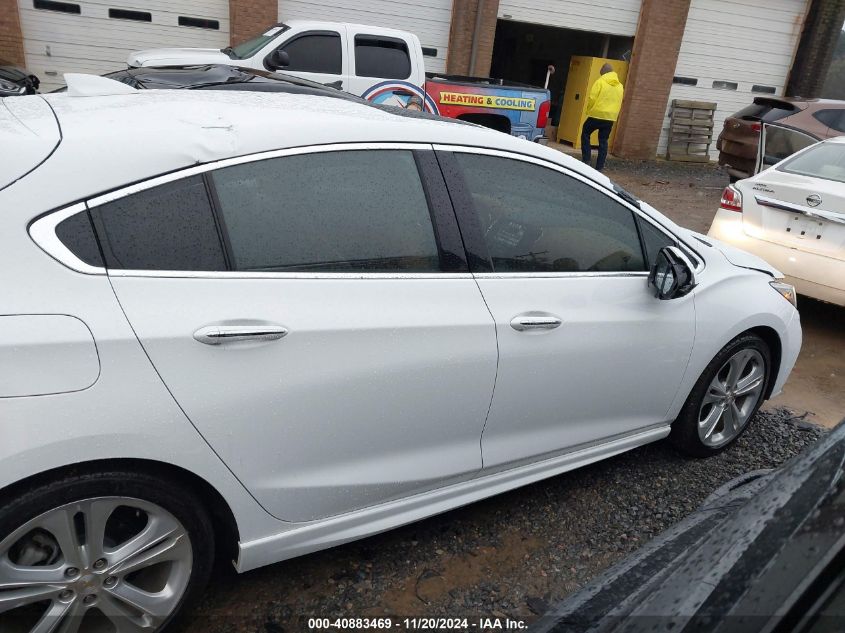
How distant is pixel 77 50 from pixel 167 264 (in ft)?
37.3

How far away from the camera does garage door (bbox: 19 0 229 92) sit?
433 inches

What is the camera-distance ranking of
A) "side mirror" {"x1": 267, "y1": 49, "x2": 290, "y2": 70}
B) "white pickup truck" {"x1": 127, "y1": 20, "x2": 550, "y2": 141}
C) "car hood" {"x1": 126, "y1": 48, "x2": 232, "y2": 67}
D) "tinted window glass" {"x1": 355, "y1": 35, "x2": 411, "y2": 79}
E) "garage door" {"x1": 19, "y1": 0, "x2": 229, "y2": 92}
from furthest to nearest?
"garage door" {"x1": 19, "y1": 0, "x2": 229, "y2": 92}
"tinted window glass" {"x1": 355, "y1": 35, "x2": 411, "y2": 79}
"white pickup truck" {"x1": 127, "y1": 20, "x2": 550, "y2": 141}
"side mirror" {"x1": 267, "y1": 49, "x2": 290, "y2": 70}
"car hood" {"x1": 126, "y1": 48, "x2": 232, "y2": 67}

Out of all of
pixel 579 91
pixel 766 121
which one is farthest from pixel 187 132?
pixel 579 91

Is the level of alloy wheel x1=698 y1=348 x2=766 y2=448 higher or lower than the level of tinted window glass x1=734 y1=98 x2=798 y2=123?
lower

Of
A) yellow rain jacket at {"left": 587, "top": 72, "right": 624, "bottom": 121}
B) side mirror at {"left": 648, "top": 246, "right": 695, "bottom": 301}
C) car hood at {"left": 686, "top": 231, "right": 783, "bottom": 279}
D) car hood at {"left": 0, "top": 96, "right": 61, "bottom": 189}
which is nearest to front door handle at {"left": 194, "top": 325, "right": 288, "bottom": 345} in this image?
car hood at {"left": 0, "top": 96, "right": 61, "bottom": 189}

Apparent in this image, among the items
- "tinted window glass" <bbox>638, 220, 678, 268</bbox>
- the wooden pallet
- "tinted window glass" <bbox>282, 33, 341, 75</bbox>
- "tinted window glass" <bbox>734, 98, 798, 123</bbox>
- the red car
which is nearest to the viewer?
"tinted window glass" <bbox>638, 220, 678, 268</bbox>

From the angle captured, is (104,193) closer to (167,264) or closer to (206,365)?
(167,264)

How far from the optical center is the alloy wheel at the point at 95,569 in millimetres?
1861

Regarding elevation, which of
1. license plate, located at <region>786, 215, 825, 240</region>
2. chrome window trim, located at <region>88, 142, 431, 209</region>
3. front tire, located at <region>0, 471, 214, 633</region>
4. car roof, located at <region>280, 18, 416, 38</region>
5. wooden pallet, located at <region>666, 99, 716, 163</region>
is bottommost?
wooden pallet, located at <region>666, 99, 716, 163</region>

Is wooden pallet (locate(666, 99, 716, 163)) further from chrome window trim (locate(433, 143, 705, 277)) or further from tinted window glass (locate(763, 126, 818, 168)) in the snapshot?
chrome window trim (locate(433, 143, 705, 277))

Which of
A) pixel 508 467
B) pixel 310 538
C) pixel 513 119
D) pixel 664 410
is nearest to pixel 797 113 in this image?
pixel 513 119

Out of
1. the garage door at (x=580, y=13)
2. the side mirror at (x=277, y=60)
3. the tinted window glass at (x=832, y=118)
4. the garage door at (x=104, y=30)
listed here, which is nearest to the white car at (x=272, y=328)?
the side mirror at (x=277, y=60)

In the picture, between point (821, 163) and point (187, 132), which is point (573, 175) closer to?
point (187, 132)

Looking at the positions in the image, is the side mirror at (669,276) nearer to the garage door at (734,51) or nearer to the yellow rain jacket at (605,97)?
the yellow rain jacket at (605,97)
